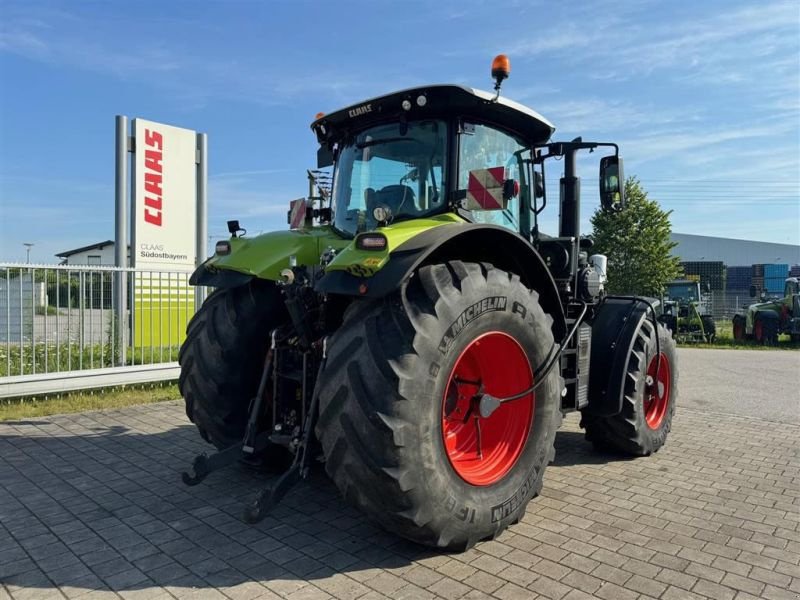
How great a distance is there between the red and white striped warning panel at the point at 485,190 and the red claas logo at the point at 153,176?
716cm

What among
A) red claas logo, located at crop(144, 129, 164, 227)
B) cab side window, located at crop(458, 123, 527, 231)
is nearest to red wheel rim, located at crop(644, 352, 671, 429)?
cab side window, located at crop(458, 123, 527, 231)

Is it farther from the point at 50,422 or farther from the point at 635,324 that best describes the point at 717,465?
the point at 50,422

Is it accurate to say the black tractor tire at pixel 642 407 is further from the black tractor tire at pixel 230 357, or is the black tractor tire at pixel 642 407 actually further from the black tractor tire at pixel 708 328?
the black tractor tire at pixel 708 328

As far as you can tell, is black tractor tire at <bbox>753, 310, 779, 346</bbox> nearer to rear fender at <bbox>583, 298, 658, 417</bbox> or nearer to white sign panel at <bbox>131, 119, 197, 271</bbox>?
rear fender at <bbox>583, 298, 658, 417</bbox>

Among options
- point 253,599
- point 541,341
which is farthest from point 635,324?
point 253,599

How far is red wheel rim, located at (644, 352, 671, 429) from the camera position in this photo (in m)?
5.47

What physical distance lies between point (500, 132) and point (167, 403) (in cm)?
534

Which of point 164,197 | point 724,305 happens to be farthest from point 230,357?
point 724,305

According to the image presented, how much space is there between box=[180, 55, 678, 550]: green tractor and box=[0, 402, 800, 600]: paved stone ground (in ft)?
0.88

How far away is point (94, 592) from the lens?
111 inches

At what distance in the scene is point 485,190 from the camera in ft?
12.5

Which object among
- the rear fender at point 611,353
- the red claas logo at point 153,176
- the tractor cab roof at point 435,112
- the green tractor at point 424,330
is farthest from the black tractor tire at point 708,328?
the tractor cab roof at point 435,112

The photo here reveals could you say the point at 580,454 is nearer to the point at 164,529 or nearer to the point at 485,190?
the point at 485,190

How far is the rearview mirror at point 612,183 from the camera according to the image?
491 centimetres
